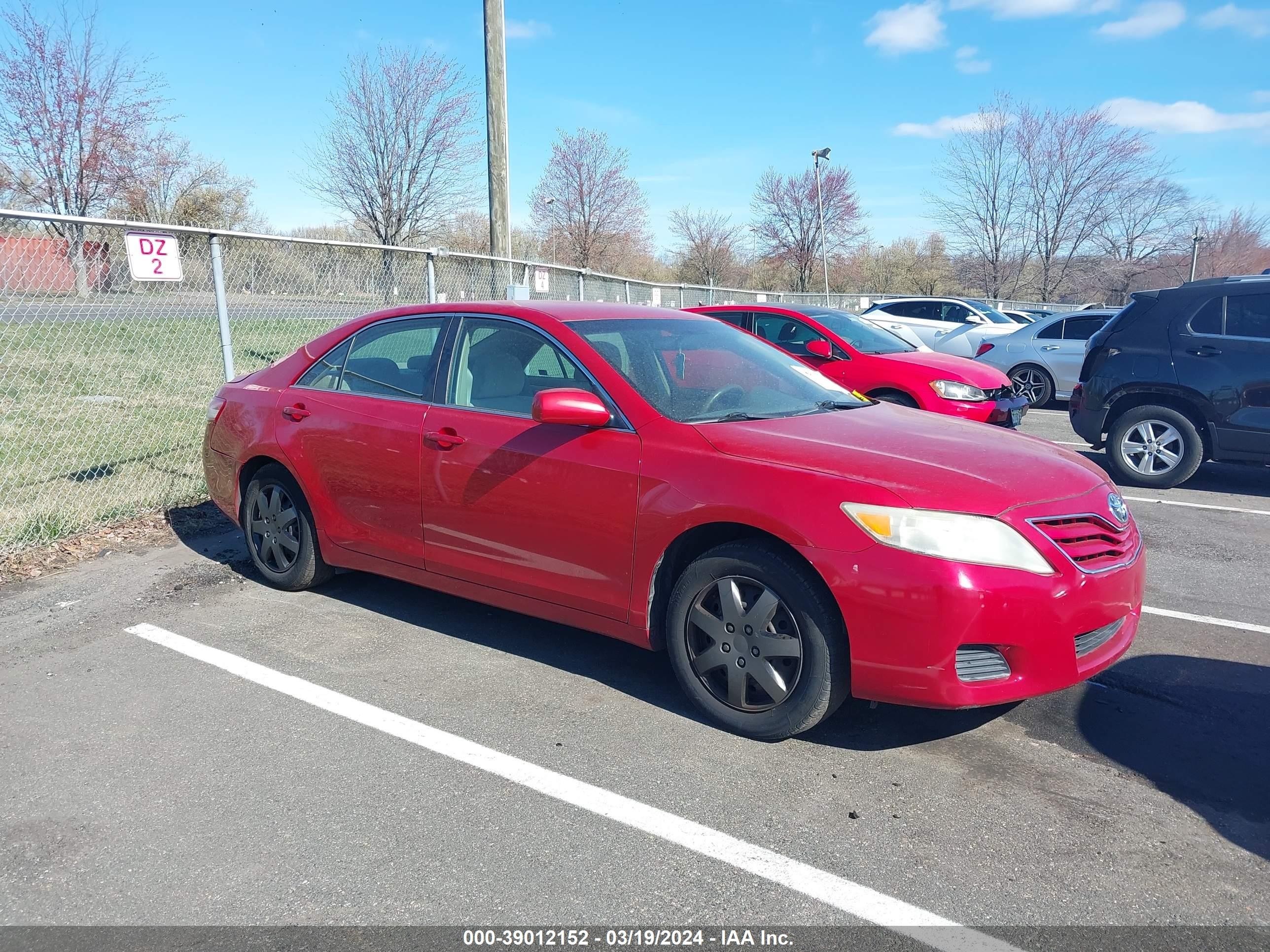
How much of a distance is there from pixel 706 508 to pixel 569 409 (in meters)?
0.71

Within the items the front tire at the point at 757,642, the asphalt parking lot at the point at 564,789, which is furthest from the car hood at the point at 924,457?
the asphalt parking lot at the point at 564,789

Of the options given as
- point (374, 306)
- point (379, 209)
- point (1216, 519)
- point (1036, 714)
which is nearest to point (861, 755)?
point (1036, 714)

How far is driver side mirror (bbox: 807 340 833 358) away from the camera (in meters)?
9.20

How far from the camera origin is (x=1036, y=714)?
3660 mm

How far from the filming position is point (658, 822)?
2.87 metres

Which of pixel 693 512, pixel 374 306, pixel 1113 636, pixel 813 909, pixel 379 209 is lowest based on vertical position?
pixel 813 909

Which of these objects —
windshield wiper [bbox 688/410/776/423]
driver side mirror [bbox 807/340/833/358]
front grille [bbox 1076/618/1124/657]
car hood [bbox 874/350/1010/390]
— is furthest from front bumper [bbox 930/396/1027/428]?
front grille [bbox 1076/618/1124/657]

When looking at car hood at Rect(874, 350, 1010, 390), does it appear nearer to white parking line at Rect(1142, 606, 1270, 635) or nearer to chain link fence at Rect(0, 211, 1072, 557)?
chain link fence at Rect(0, 211, 1072, 557)

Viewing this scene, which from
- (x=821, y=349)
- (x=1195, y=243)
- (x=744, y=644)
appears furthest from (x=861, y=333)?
(x=1195, y=243)

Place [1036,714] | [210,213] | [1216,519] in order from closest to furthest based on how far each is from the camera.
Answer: [1036,714] → [1216,519] → [210,213]

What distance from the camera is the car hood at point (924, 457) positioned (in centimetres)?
313

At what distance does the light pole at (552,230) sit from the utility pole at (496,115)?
2274cm

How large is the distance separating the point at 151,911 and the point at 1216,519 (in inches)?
297

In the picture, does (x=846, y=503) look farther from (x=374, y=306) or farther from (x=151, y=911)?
(x=374, y=306)
